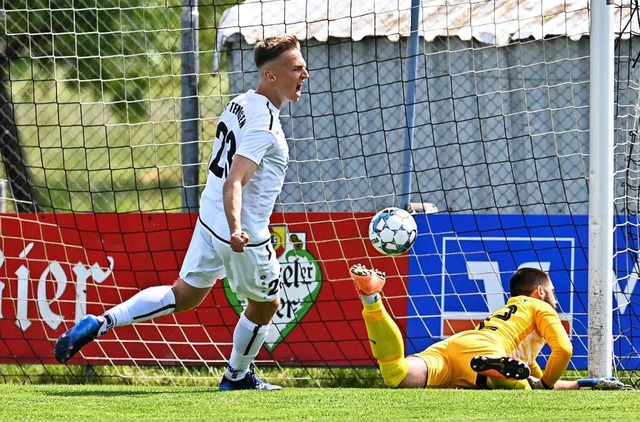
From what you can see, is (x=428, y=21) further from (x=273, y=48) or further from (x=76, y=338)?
(x=76, y=338)

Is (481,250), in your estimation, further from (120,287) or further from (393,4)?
(393,4)

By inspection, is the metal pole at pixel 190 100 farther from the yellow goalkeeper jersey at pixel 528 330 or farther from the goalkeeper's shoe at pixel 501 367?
the goalkeeper's shoe at pixel 501 367

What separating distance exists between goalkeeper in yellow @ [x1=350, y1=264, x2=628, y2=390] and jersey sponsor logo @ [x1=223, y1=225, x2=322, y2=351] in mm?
1618

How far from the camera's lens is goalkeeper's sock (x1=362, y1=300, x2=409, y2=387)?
245 inches

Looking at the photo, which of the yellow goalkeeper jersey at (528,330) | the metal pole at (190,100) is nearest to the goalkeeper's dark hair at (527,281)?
the yellow goalkeeper jersey at (528,330)

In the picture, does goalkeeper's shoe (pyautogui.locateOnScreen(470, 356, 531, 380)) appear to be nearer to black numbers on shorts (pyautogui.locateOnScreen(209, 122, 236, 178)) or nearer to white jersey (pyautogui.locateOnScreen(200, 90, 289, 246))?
white jersey (pyautogui.locateOnScreen(200, 90, 289, 246))

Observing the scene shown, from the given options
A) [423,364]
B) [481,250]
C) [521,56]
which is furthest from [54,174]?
[423,364]

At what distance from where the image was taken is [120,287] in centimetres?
800

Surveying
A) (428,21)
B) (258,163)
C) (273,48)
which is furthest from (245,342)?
(428,21)

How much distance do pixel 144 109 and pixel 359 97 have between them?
265cm

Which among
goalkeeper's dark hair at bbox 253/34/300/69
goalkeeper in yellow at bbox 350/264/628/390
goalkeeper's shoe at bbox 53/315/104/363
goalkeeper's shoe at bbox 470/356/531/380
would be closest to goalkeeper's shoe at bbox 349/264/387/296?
goalkeeper in yellow at bbox 350/264/628/390

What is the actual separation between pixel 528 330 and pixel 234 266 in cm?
184

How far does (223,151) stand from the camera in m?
5.73

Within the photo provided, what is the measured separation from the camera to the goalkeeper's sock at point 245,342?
5879 millimetres
